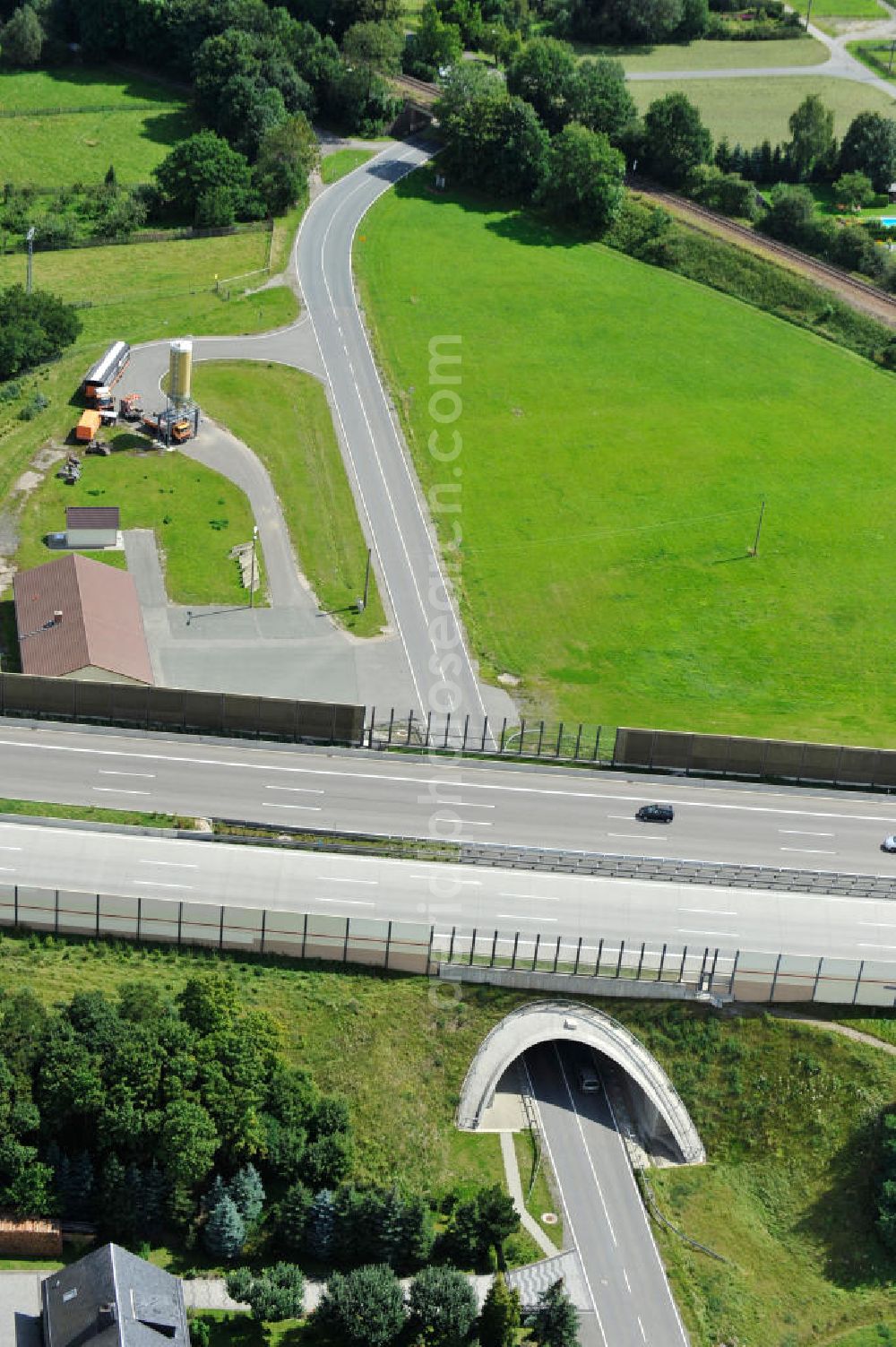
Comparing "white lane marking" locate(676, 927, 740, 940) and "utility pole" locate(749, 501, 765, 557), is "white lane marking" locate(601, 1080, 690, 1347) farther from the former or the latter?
"utility pole" locate(749, 501, 765, 557)

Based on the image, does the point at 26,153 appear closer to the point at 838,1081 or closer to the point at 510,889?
the point at 510,889

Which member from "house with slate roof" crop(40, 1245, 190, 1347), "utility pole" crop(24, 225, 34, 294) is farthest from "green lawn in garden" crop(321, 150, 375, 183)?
"house with slate roof" crop(40, 1245, 190, 1347)

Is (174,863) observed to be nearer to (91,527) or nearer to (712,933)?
(712,933)

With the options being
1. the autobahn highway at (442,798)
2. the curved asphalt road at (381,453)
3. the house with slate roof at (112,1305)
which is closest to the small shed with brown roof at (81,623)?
the autobahn highway at (442,798)

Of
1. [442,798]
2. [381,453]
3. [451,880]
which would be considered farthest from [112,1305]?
[381,453]

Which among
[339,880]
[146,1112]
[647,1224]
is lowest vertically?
[647,1224]

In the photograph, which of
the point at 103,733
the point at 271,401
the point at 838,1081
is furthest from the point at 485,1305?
the point at 271,401
